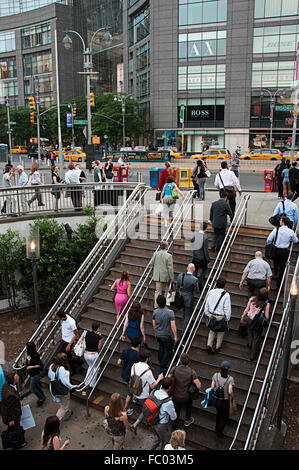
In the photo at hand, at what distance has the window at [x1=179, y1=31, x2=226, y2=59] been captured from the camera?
55.7 m

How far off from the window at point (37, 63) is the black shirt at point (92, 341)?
94402mm

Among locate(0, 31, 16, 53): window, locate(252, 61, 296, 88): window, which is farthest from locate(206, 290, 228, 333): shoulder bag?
locate(0, 31, 16, 53): window

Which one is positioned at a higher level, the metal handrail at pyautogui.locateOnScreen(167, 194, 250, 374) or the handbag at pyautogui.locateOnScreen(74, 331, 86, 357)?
the metal handrail at pyautogui.locateOnScreen(167, 194, 250, 374)

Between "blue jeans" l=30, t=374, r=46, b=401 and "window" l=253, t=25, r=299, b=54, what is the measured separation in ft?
186

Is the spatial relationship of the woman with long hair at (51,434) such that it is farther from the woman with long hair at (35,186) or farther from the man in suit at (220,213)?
the woman with long hair at (35,186)

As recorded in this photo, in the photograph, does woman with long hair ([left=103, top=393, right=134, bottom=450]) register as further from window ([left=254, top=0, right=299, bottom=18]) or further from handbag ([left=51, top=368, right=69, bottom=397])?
window ([left=254, top=0, right=299, bottom=18])

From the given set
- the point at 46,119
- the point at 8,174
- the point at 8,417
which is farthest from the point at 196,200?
the point at 46,119

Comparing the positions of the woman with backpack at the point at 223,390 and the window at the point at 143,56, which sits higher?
the window at the point at 143,56

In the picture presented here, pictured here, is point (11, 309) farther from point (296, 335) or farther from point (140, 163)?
point (140, 163)

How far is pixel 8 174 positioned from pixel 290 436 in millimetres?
11491

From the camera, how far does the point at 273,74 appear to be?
54719 millimetres

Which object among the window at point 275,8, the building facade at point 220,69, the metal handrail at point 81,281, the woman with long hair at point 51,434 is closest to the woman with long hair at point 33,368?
the metal handrail at point 81,281

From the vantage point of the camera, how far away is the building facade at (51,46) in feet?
287

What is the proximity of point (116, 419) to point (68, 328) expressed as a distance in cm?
266
